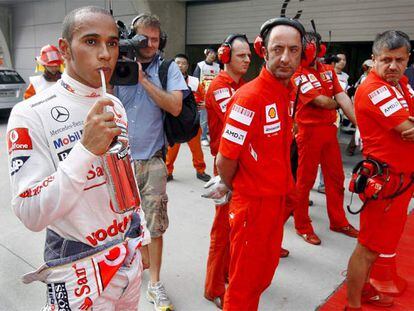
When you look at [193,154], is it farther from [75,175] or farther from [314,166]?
[75,175]

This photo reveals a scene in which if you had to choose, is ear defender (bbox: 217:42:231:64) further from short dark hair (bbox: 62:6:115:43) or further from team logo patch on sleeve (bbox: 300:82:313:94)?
short dark hair (bbox: 62:6:115:43)

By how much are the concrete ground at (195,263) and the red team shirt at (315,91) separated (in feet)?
4.06

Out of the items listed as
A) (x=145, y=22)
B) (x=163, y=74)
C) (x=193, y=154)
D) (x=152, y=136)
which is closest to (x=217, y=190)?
(x=152, y=136)

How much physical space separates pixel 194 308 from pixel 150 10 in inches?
321

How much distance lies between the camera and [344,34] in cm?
774

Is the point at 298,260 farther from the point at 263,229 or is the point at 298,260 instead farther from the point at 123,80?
the point at 123,80

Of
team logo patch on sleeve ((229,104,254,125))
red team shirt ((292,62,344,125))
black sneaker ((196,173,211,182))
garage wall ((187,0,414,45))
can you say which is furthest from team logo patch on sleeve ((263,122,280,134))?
garage wall ((187,0,414,45))

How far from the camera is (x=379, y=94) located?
7.85 ft

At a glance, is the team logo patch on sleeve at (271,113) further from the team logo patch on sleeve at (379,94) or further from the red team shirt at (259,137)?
the team logo patch on sleeve at (379,94)

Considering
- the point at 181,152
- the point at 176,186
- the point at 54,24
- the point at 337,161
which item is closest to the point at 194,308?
the point at 337,161

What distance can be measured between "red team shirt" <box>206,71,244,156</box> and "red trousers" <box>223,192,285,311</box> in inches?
35.1

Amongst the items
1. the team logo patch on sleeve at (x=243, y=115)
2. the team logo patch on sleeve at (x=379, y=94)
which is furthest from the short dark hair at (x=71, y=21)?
the team logo patch on sleeve at (x=379, y=94)

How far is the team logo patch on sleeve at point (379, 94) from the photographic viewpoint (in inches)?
93.6

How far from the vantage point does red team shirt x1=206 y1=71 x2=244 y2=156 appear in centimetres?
280
